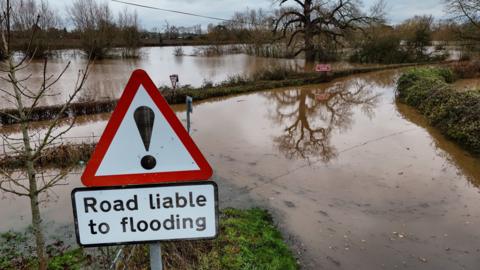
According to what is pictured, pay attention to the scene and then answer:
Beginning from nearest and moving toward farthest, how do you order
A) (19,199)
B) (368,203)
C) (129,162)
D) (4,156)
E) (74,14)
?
(129,162), (368,203), (19,199), (4,156), (74,14)

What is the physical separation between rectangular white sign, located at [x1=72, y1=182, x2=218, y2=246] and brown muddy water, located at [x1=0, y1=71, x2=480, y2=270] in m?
3.90

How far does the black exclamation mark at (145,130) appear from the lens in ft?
4.60

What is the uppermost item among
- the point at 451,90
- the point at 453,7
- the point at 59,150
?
the point at 453,7

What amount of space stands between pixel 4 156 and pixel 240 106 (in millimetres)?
9934

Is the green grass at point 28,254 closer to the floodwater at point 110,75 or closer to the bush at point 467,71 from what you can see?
the floodwater at point 110,75

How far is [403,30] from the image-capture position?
3412 cm

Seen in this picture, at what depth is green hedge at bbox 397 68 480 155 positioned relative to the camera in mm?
9836

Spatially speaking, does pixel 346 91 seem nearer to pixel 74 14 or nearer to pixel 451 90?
pixel 451 90

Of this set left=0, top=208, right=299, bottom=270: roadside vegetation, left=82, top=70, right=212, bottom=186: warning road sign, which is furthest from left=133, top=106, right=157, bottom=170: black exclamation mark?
left=0, top=208, right=299, bottom=270: roadside vegetation

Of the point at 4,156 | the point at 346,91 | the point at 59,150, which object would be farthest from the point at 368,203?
the point at 346,91

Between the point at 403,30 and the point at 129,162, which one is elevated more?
the point at 403,30

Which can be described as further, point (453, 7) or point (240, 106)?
point (453, 7)

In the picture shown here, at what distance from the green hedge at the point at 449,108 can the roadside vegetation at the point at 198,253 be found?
789 cm

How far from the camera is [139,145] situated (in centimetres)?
140
